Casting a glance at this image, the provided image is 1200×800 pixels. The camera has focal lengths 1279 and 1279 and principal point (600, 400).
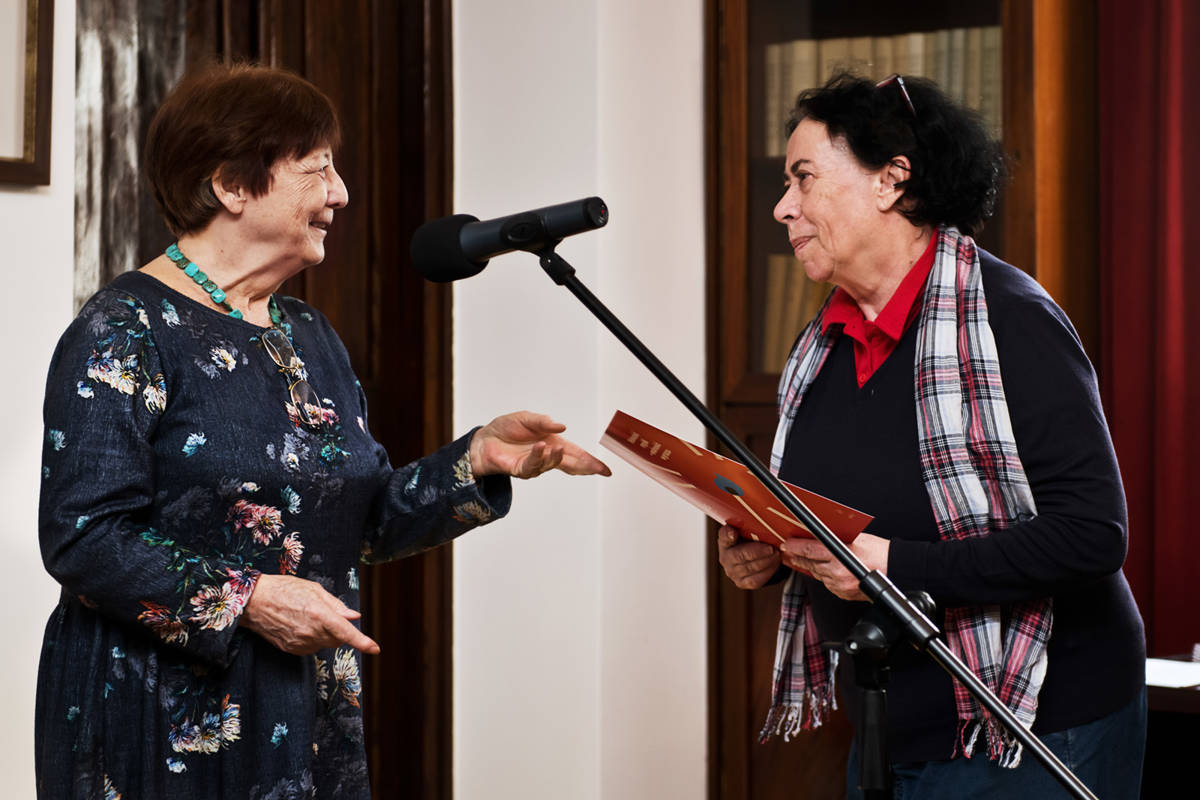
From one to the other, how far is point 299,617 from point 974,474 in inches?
32.0

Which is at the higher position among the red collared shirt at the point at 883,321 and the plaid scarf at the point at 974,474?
the red collared shirt at the point at 883,321

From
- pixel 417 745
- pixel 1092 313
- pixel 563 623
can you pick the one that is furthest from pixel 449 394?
pixel 1092 313

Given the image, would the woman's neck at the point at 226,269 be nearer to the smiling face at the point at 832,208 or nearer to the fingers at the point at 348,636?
the fingers at the point at 348,636

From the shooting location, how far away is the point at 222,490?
1.46 meters

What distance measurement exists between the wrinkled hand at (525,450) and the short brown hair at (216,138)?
1.38 ft

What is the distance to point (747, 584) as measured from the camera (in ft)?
5.80

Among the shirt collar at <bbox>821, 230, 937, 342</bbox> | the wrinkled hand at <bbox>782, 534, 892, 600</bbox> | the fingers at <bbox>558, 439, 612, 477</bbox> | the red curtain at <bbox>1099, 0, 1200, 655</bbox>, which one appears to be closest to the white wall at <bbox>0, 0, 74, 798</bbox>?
the fingers at <bbox>558, 439, 612, 477</bbox>

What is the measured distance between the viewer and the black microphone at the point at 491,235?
1.22 meters

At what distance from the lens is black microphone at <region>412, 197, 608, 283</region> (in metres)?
1.22

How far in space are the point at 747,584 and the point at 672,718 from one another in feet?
3.78

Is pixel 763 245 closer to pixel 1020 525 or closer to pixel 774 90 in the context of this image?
pixel 774 90

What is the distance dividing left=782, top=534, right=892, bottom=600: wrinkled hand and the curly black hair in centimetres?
47

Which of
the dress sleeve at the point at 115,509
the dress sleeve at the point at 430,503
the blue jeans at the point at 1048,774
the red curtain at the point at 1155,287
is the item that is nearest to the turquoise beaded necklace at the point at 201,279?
the dress sleeve at the point at 115,509

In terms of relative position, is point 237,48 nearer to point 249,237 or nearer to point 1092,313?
point 249,237
